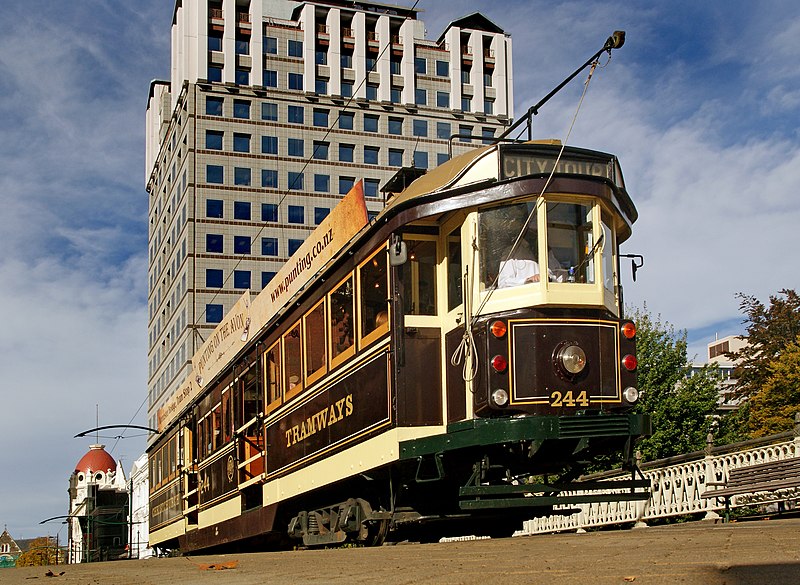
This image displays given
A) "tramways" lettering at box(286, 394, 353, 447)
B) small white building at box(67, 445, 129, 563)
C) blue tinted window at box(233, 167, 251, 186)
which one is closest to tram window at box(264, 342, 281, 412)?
"tramways" lettering at box(286, 394, 353, 447)

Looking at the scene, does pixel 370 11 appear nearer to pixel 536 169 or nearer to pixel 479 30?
pixel 479 30

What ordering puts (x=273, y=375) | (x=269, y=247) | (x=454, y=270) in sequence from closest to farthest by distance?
1. (x=454, y=270)
2. (x=273, y=375)
3. (x=269, y=247)

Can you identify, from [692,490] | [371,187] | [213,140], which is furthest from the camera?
[371,187]

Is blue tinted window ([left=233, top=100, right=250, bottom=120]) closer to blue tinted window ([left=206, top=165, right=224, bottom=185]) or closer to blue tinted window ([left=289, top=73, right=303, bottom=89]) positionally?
blue tinted window ([left=289, top=73, right=303, bottom=89])

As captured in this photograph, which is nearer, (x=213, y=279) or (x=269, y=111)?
(x=213, y=279)

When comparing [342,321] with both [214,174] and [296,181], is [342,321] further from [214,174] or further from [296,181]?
[296,181]

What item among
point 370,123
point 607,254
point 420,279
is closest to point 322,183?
point 370,123

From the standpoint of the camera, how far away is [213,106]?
71062 millimetres

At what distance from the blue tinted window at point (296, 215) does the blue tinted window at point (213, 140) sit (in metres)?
6.20

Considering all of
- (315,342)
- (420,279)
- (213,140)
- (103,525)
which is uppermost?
(213,140)

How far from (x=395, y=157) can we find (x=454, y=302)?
65.5m

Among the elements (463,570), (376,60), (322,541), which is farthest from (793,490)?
(376,60)

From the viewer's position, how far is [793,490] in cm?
1269

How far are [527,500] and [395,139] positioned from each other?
2608 inches
